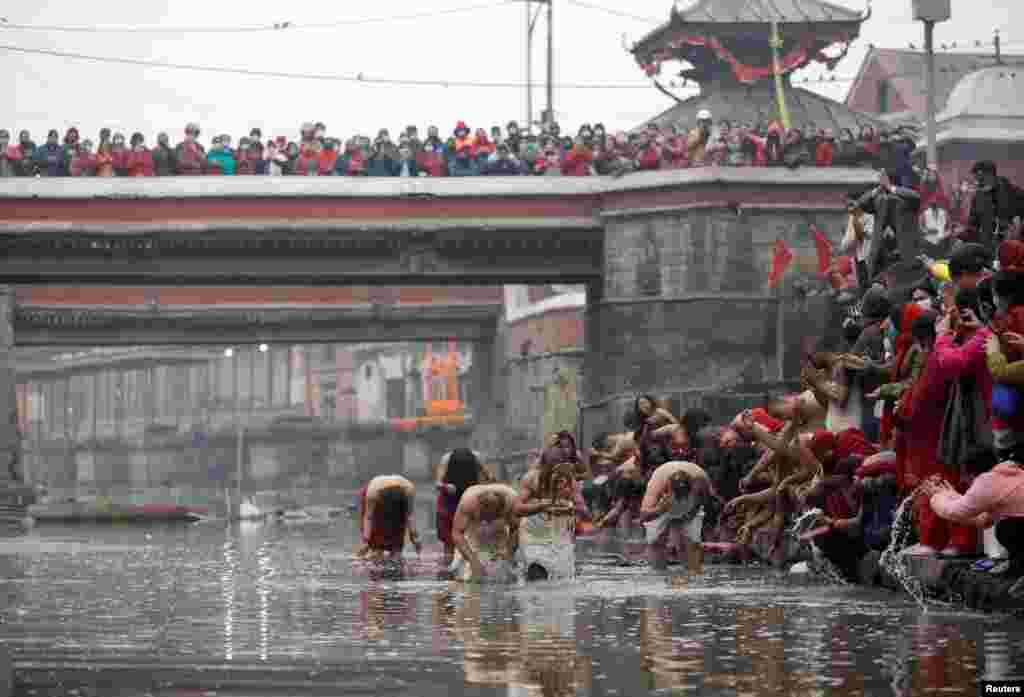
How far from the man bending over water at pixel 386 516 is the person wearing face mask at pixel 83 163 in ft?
72.3

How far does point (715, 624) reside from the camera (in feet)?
44.0

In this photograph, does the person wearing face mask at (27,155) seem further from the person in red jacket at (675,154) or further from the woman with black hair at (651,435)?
the woman with black hair at (651,435)

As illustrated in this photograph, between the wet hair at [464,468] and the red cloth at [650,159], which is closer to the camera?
the wet hair at [464,468]

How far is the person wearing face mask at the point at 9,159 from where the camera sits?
4534 centimetres

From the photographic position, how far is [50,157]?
4528cm

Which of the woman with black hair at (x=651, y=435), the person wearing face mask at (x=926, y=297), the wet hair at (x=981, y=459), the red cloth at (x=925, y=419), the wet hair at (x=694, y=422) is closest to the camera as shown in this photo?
the wet hair at (x=981, y=459)

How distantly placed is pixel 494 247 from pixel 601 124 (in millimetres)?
3267

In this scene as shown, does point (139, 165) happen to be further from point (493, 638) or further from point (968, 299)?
point (493, 638)

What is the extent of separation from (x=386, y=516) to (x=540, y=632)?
40.6ft

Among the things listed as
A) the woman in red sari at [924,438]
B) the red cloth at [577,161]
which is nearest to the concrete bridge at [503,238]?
the red cloth at [577,161]

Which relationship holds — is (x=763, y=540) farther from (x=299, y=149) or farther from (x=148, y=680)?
(x=299, y=149)

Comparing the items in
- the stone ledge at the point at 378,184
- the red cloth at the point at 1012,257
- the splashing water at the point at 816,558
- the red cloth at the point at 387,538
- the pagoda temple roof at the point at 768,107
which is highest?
the pagoda temple roof at the point at 768,107

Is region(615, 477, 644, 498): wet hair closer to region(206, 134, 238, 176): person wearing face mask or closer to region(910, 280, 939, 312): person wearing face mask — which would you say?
region(910, 280, 939, 312): person wearing face mask

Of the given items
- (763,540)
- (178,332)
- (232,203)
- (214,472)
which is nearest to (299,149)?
(232,203)
